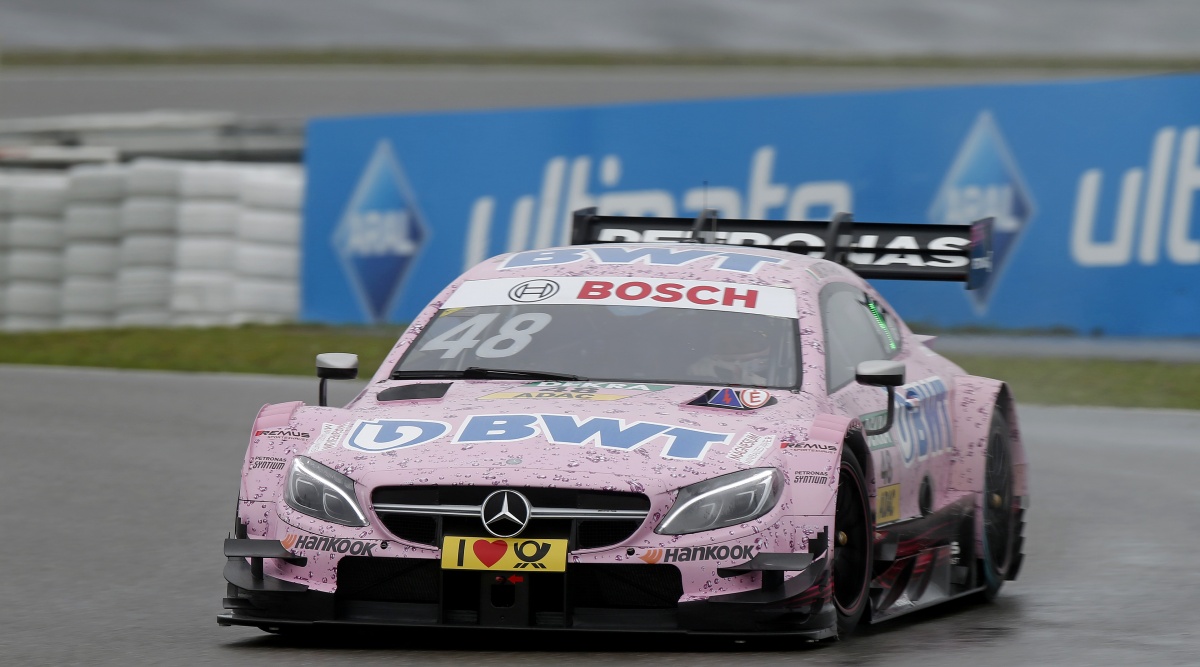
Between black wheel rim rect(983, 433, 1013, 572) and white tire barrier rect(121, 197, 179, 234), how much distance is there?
12.9m

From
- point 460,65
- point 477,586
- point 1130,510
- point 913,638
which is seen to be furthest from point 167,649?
point 460,65

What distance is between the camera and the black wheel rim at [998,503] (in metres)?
7.88

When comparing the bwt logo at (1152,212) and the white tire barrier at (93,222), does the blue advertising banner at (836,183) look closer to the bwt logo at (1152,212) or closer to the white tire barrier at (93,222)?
the bwt logo at (1152,212)

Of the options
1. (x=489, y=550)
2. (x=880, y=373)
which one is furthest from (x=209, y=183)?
(x=489, y=550)

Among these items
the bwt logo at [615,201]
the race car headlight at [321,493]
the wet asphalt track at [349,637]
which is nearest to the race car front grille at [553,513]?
the race car headlight at [321,493]

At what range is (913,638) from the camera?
6.58 m

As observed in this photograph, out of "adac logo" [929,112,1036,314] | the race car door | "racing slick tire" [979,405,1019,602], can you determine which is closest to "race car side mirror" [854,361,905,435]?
the race car door

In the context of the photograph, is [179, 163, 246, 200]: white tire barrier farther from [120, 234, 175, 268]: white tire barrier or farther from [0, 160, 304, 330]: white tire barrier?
[120, 234, 175, 268]: white tire barrier

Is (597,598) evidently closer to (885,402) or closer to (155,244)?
(885,402)

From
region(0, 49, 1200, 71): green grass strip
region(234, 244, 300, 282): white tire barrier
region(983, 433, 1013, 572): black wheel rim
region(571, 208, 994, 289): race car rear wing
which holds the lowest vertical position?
region(234, 244, 300, 282): white tire barrier

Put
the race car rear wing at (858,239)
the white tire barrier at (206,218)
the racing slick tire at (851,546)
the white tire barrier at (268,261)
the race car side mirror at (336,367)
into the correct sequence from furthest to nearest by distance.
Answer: the white tire barrier at (268,261) < the white tire barrier at (206,218) < the race car rear wing at (858,239) < the race car side mirror at (336,367) < the racing slick tire at (851,546)

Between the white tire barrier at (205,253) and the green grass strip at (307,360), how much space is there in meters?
0.64

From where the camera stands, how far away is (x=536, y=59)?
37500mm

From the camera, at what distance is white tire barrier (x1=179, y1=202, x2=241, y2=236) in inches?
771
